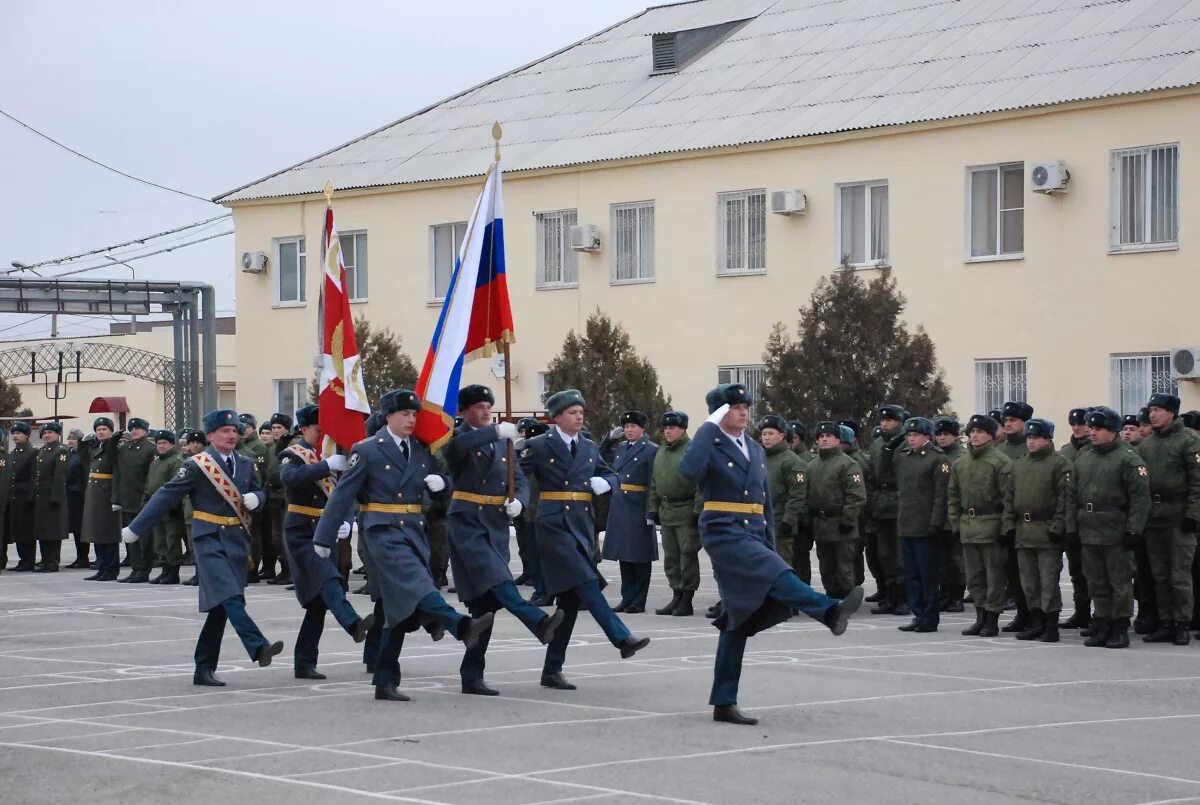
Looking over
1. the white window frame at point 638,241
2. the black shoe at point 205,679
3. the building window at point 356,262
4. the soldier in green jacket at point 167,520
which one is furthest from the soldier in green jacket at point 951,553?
the building window at point 356,262

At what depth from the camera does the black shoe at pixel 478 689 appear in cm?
→ 1248

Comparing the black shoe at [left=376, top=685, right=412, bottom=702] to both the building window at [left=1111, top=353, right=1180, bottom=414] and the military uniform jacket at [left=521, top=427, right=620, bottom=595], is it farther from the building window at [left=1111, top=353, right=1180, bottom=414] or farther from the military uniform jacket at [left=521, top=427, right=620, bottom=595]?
the building window at [left=1111, top=353, right=1180, bottom=414]

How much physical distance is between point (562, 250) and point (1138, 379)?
1202 cm

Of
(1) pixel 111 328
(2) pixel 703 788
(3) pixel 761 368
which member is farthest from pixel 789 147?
(1) pixel 111 328

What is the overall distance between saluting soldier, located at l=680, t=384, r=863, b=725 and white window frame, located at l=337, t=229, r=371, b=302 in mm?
28239

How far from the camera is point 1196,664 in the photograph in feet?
47.2

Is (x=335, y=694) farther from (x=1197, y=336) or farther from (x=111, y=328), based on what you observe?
(x=111, y=328)

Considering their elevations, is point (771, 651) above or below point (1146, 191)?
below

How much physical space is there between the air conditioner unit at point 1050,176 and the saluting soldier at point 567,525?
16758mm

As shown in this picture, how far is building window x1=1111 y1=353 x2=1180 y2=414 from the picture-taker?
28.3m

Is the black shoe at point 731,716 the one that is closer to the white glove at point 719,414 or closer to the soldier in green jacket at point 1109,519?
the white glove at point 719,414

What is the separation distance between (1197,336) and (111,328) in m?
59.3

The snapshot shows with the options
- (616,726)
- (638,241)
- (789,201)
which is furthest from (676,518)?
(638,241)

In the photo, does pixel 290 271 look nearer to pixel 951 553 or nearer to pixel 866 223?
pixel 866 223
